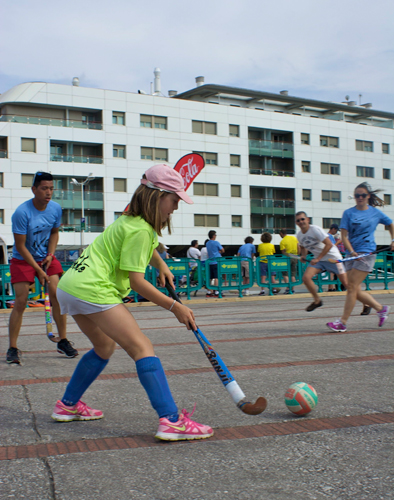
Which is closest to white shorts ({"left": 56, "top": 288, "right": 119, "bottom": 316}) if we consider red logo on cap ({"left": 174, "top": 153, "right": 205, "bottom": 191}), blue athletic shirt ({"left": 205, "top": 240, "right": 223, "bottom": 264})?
red logo on cap ({"left": 174, "top": 153, "right": 205, "bottom": 191})

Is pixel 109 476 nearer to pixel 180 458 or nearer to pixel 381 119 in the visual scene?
pixel 180 458

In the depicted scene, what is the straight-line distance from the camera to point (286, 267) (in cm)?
1781

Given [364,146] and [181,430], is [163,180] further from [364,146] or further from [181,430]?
[364,146]

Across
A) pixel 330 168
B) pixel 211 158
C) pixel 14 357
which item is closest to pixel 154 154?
pixel 211 158

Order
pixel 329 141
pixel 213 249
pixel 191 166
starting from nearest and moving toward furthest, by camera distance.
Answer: pixel 191 166 < pixel 213 249 < pixel 329 141

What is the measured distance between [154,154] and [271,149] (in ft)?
40.5

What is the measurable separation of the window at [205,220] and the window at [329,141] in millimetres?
15345

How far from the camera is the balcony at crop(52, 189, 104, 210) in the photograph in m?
47.5

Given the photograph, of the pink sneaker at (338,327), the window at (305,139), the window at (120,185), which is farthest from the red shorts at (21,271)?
the window at (305,139)

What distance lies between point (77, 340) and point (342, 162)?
5790 centimetres

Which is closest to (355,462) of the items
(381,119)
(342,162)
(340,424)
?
(340,424)

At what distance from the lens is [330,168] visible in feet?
204

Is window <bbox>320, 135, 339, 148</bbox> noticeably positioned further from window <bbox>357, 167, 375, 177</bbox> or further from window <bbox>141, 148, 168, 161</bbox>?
window <bbox>141, 148, 168, 161</bbox>

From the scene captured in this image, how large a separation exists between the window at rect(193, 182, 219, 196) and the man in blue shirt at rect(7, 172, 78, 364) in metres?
46.9
